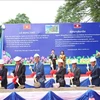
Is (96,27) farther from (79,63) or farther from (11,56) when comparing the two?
(11,56)

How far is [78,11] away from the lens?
778 inches

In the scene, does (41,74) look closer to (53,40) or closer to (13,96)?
(13,96)

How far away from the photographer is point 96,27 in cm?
1279

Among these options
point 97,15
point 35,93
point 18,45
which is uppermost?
point 97,15

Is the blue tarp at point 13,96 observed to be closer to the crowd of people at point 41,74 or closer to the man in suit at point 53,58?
the crowd of people at point 41,74

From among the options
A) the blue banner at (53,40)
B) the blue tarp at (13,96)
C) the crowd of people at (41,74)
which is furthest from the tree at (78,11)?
the blue tarp at (13,96)

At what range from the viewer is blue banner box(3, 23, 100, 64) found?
41.9ft

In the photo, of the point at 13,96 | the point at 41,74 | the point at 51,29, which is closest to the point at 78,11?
the point at 51,29

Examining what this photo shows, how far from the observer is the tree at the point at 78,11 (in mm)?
19109

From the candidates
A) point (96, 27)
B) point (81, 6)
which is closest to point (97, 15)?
point (81, 6)

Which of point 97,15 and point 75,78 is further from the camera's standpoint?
point 97,15

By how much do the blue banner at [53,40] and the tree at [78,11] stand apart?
618 centimetres

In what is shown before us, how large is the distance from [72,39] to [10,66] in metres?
2.32

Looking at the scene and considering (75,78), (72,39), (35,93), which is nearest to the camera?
(35,93)
